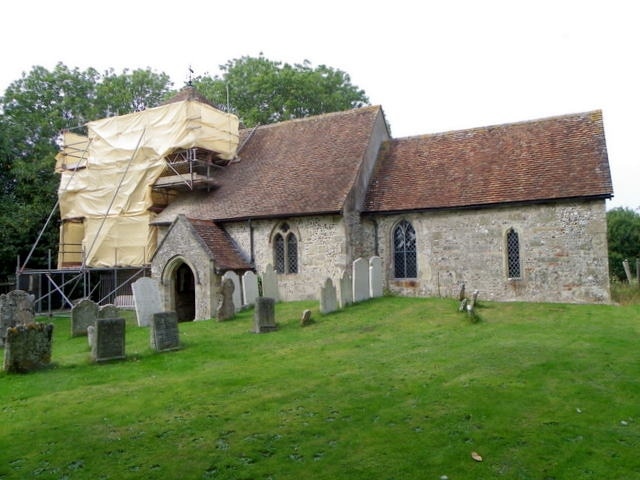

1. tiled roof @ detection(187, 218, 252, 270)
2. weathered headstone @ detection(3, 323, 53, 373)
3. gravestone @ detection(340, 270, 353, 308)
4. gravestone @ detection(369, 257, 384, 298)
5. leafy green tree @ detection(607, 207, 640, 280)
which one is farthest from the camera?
leafy green tree @ detection(607, 207, 640, 280)

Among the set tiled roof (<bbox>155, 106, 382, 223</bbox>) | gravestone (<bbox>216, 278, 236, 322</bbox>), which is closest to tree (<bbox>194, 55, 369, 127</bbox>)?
tiled roof (<bbox>155, 106, 382, 223</bbox>)

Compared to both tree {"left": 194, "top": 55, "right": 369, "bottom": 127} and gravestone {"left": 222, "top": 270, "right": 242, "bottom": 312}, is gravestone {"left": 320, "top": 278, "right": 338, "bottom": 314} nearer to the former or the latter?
gravestone {"left": 222, "top": 270, "right": 242, "bottom": 312}

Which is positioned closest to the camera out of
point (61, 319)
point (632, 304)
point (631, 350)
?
point (631, 350)

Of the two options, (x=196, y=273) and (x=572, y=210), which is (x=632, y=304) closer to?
(x=572, y=210)

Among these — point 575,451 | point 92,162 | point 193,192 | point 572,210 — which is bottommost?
point 575,451

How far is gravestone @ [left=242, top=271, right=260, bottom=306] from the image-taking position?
18906 millimetres

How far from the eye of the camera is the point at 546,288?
18266 millimetres

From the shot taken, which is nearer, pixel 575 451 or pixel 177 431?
pixel 575 451

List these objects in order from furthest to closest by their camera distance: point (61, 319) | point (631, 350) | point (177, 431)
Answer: point (61, 319) → point (631, 350) → point (177, 431)

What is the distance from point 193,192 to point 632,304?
59.1 ft

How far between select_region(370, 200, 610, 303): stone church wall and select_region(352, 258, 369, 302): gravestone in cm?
212

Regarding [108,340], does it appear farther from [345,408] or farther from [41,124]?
[41,124]

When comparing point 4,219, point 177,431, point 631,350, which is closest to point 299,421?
point 177,431

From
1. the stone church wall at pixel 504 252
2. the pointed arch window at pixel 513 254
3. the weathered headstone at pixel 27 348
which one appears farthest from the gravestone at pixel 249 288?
the pointed arch window at pixel 513 254
